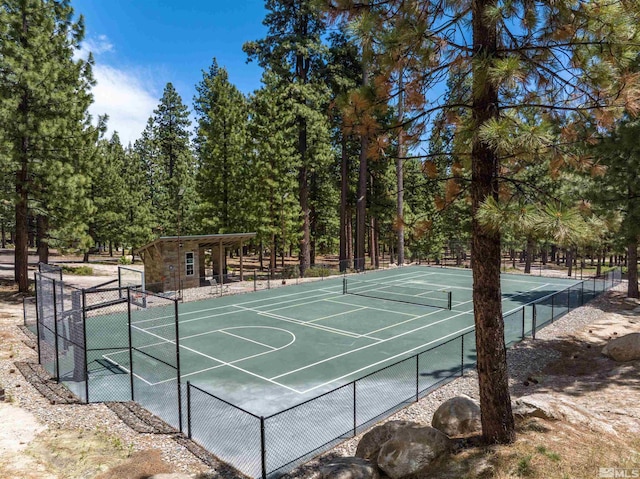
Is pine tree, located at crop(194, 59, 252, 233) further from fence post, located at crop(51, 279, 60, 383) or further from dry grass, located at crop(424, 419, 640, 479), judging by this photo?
dry grass, located at crop(424, 419, 640, 479)

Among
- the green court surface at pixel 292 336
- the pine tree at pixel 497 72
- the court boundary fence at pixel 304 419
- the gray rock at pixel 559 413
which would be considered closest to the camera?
the pine tree at pixel 497 72

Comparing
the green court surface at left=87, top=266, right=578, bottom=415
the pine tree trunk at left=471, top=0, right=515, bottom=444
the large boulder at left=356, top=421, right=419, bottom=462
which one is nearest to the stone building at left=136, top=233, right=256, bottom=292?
the green court surface at left=87, top=266, right=578, bottom=415

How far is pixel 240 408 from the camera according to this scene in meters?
8.26

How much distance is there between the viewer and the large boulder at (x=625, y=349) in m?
13.5

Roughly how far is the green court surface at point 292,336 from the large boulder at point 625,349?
3.64 meters

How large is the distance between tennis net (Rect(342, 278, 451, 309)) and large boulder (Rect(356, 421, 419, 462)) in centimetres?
1566

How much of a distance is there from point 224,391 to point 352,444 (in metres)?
4.60

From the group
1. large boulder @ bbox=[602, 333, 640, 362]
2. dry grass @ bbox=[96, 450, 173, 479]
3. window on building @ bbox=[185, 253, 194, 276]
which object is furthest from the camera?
window on building @ bbox=[185, 253, 194, 276]

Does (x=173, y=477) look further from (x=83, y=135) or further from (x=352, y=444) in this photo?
(x=83, y=135)

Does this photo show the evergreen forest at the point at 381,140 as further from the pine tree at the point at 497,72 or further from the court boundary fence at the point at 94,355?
the court boundary fence at the point at 94,355

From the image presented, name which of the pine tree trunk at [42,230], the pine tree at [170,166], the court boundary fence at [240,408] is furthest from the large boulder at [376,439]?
the pine tree at [170,166]

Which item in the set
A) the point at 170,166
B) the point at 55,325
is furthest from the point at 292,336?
the point at 170,166

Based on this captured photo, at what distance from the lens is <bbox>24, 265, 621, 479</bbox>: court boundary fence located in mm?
8977

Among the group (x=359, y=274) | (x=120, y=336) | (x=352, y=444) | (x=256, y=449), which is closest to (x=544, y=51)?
(x=352, y=444)
